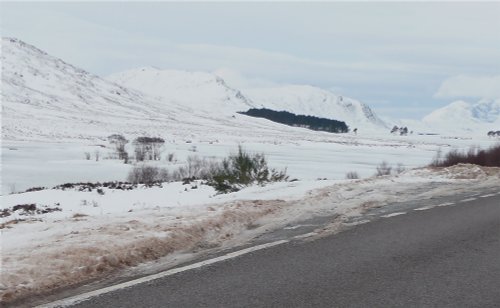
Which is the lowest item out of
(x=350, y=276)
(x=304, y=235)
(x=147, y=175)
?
(x=350, y=276)

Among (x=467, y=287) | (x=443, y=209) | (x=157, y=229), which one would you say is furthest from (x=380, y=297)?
(x=443, y=209)

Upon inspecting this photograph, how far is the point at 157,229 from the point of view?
7816mm

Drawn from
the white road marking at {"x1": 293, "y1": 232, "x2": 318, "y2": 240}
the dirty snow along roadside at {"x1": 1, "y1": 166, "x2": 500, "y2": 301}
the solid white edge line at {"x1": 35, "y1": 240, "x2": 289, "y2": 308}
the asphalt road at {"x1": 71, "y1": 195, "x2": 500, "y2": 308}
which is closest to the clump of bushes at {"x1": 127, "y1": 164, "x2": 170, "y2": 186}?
the dirty snow along roadside at {"x1": 1, "y1": 166, "x2": 500, "y2": 301}

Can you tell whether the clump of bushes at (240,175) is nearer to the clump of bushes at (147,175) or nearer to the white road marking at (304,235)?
the white road marking at (304,235)

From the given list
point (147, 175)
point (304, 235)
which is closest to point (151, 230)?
point (304, 235)

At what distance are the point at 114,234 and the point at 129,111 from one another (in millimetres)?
192782

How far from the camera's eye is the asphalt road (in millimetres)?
5137

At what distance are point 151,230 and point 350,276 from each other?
115 inches

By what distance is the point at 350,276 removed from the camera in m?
5.98

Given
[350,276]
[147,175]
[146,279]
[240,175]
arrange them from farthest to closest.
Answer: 1. [147,175]
2. [240,175]
3. [350,276]
4. [146,279]

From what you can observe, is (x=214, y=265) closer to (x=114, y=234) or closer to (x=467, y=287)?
(x=114, y=234)

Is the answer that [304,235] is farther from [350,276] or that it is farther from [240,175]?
[240,175]

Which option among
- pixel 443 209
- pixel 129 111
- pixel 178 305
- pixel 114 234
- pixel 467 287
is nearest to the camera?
pixel 178 305

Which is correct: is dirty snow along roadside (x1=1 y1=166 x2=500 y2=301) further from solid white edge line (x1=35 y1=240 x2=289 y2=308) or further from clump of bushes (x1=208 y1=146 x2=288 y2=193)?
clump of bushes (x1=208 y1=146 x2=288 y2=193)
